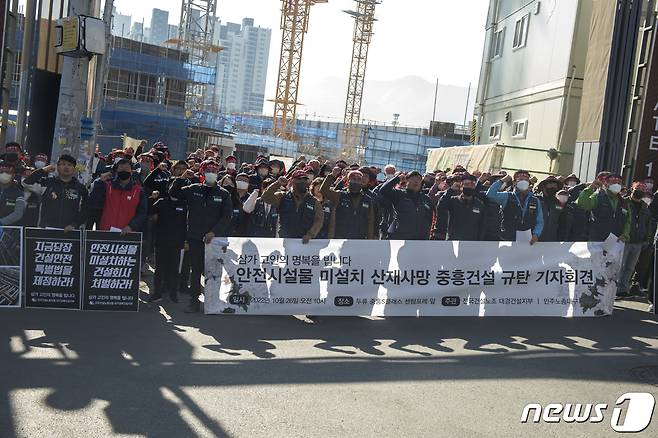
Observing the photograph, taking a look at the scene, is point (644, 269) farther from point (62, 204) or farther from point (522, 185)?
point (62, 204)

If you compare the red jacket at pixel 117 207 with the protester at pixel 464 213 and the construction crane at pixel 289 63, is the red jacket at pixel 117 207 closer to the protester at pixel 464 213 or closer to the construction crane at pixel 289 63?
the protester at pixel 464 213

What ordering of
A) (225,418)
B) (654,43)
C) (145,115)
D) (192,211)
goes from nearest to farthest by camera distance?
(225,418), (192,211), (654,43), (145,115)

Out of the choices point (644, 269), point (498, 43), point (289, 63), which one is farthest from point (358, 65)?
point (644, 269)

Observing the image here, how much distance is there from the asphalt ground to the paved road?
0.06 feet

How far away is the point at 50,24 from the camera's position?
14453mm

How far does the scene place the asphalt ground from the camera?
5.75m

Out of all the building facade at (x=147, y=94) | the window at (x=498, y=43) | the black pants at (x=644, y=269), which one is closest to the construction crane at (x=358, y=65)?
the building facade at (x=147, y=94)

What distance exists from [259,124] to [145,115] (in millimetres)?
50547

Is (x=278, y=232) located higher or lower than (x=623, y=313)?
higher

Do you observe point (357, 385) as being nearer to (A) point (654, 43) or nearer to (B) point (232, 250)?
(B) point (232, 250)

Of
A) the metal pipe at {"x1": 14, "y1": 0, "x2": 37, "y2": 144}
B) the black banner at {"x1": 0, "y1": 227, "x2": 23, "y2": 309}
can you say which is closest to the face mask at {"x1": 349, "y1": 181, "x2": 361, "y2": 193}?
the black banner at {"x1": 0, "y1": 227, "x2": 23, "y2": 309}

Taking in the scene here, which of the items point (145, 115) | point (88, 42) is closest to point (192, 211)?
point (88, 42)

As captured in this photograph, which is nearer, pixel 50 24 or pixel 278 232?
pixel 278 232

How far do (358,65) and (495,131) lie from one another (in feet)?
290
